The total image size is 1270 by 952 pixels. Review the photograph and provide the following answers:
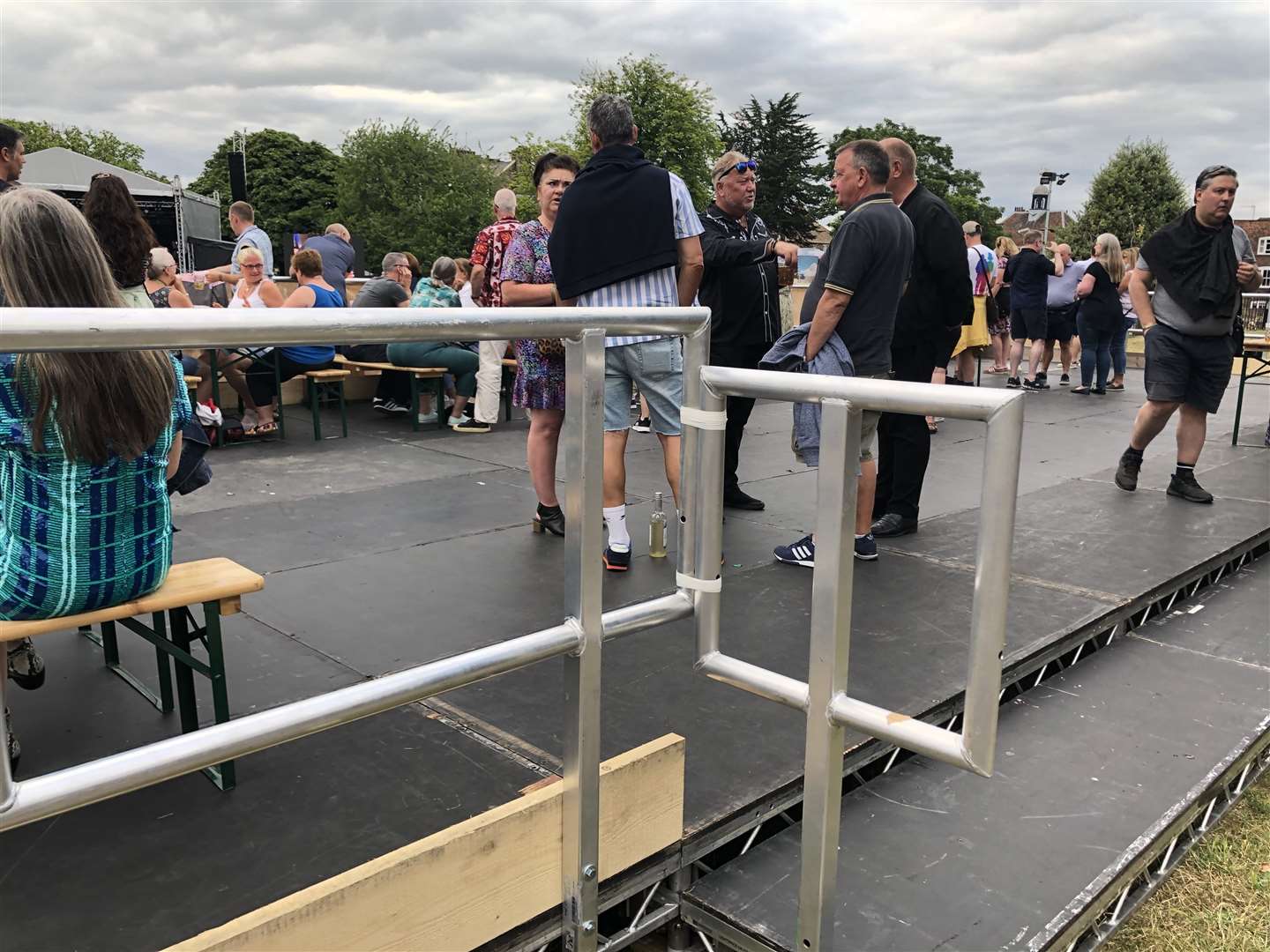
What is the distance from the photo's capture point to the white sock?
4117 millimetres

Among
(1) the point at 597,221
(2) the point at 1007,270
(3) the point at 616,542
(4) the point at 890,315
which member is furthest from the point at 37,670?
(2) the point at 1007,270

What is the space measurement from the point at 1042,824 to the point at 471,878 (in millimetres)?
1496

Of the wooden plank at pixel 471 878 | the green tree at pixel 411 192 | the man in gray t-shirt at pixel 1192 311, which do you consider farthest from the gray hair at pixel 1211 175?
the green tree at pixel 411 192

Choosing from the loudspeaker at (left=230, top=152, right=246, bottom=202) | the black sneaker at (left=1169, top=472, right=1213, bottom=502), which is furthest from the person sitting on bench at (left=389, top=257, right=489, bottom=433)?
the loudspeaker at (left=230, top=152, right=246, bottom=202)

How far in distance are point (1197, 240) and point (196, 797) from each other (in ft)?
17.8

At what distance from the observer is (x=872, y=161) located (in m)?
4.02

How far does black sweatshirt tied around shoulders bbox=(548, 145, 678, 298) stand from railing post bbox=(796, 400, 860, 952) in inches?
93.3

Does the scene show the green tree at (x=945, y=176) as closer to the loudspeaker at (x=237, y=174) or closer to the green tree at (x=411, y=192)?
the green tree at (x=411, y=192)

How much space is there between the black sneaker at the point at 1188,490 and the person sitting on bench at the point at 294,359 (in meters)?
5.56

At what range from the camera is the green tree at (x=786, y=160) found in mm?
58906

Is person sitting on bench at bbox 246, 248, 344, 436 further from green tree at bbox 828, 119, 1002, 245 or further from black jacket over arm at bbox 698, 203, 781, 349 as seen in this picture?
green tree at bbox 828, 119, 1002, 245

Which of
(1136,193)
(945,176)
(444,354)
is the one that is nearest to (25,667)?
(444,354)

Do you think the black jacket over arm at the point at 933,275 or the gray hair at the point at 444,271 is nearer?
the black jacket over arm at the point at 933,275

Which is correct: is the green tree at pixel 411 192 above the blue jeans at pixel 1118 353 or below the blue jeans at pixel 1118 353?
above
